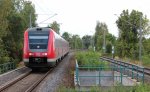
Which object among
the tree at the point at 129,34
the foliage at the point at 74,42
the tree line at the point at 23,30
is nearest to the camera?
the tree line at the point at 23,30

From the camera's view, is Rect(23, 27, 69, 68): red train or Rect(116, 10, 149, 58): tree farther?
Rect(116, 10, 149, 58): tree

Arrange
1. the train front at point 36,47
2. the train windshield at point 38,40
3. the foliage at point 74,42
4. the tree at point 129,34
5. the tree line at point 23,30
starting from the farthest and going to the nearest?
the foliage at point 74,42 < the tree at point 129,34 < the tree line at point 23,30 < the train windshield at point 38,40 < the train front at point 36,47

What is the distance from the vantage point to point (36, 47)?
2950 centimetres

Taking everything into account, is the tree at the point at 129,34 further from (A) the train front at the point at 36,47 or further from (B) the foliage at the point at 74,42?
(B) the foliage at the point at 74,42

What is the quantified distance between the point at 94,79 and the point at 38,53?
6005 mm

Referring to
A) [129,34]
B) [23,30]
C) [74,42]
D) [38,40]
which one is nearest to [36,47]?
[38,40]

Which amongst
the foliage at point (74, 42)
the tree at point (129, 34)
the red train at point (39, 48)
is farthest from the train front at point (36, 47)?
the foliage at point (74, 42)

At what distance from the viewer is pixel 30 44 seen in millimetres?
29531

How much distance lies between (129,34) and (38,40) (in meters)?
34.1

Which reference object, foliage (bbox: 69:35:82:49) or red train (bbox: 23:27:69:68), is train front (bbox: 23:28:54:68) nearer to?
red train (bbox: 23:27:69:68)

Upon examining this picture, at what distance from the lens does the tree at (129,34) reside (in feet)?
201

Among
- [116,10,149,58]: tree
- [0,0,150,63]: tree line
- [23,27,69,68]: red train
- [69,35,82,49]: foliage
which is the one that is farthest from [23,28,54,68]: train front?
[69,35,82,49]: foliage

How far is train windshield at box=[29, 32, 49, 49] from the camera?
96.9 feet

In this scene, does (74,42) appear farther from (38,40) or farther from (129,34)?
(38,40)
